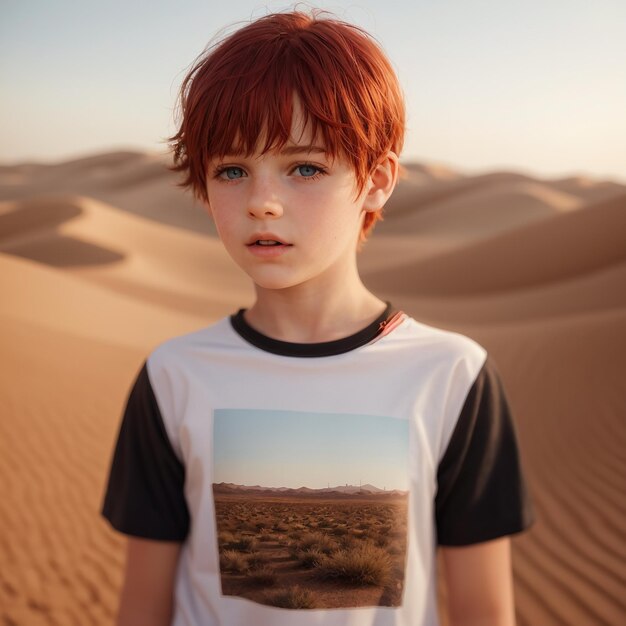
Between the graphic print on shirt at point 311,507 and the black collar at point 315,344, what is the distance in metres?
0.13

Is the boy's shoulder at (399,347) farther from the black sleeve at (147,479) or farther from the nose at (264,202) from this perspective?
the nose at (264,202)

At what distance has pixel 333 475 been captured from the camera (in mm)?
1556

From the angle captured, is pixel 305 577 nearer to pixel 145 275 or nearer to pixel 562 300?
pixel 562 300

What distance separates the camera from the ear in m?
1.67

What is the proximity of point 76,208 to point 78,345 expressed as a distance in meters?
15.6

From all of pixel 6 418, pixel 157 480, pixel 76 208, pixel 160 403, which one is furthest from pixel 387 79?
pixel 76 208

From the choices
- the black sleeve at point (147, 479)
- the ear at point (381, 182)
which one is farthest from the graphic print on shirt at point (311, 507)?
the ear at point (381, 182)

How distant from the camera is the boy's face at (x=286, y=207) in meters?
1.48

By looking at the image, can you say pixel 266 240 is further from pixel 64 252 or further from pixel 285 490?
pixel 64 252

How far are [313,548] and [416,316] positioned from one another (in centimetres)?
1237

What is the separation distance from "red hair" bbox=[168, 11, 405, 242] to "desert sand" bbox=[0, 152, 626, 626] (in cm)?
377

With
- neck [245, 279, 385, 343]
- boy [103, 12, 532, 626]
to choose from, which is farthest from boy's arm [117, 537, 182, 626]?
neck [245, 279, 385, 343]

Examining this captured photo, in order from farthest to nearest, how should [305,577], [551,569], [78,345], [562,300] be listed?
[562,300] < [78,345] < [551,569] < [305,577]

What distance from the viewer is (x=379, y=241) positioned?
2741cm
